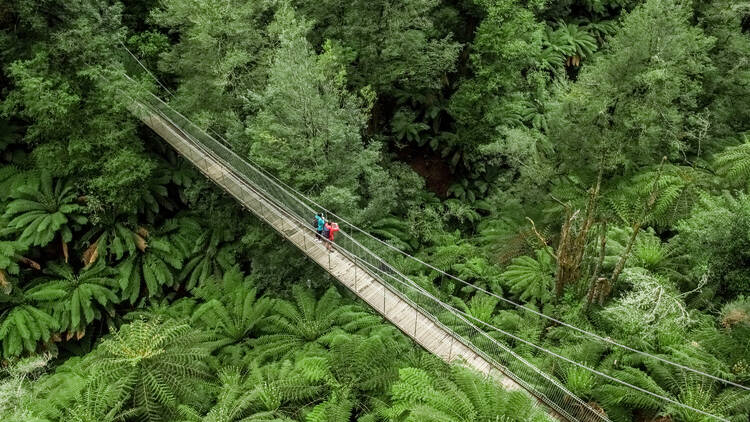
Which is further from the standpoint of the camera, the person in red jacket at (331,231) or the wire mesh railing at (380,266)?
the person in red jacket at (331,231)

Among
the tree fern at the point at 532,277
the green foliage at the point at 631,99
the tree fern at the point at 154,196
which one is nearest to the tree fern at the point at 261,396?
the tree fern at the point at 532,277

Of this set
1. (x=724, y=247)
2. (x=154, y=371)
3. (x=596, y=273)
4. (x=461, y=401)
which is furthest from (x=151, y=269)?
(x=724, y=247)

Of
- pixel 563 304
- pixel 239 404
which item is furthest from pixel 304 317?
pixel 563 304

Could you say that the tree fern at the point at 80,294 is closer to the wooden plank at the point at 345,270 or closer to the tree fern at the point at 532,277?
the wooden plank at the point at 345,270

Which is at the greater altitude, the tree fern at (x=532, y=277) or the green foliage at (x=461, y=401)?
the green foliage at (x=461, y=401)

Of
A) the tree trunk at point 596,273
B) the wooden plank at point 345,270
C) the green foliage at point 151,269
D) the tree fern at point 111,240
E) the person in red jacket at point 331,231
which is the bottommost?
the green foliage at point 151,269

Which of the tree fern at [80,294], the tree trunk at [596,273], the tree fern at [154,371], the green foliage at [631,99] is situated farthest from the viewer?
the tree fern at [80,294]

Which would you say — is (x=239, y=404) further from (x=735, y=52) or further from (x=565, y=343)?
(x=735, y=52)
